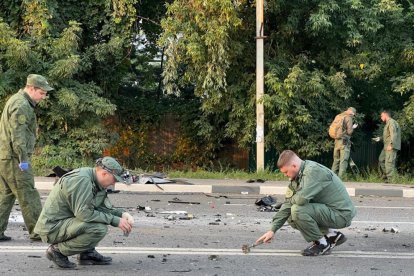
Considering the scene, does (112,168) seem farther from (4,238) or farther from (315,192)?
(4,238)

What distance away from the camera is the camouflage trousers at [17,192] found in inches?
293

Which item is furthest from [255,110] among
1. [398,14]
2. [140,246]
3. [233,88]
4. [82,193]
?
[82,193]

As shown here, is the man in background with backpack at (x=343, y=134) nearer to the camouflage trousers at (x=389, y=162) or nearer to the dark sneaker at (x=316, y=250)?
the camouflage trousers at (x=389, y=162)

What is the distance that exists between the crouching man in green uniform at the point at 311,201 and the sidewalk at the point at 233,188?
698cm

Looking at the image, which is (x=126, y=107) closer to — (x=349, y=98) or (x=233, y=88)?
(x=233, y=88)

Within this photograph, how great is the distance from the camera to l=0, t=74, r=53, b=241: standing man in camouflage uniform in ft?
24.0

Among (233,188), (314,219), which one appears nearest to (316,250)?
(314,219)

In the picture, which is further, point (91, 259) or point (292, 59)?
point (292, 59)

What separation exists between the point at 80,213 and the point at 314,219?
2.36 metres

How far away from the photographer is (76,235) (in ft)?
20.2

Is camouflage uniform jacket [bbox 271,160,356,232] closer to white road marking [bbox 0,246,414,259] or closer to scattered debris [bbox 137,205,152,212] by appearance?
white road marking [bbox 0,246,414,259]

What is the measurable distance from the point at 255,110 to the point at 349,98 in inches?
105

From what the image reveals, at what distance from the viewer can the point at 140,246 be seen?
25.0 feet

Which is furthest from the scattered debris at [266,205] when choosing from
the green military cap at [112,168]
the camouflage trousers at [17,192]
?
the green military cap at [112,168]
